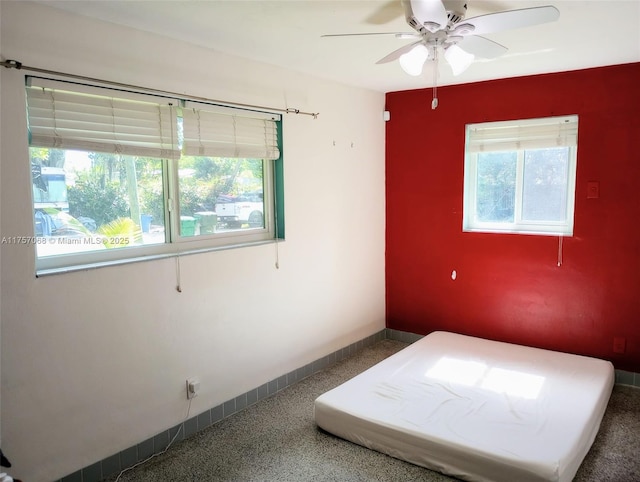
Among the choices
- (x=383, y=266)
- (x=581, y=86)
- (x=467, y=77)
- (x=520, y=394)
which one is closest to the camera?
(x=520, y=394)

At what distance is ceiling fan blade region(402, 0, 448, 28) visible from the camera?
181 cm

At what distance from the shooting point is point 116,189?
102 inches

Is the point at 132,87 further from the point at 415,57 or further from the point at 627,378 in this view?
the point at 627,378

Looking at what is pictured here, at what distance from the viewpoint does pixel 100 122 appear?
240 cm

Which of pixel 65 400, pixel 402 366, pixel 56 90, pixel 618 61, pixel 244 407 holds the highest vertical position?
pixel 618 61

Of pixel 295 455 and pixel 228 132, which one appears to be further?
pixel 228 132

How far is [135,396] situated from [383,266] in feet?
8.72

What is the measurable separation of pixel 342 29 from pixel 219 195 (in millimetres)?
1306

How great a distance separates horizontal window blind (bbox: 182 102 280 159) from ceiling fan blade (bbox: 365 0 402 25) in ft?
3.63

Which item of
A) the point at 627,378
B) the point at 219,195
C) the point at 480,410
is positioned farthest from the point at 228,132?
the point at 627,378

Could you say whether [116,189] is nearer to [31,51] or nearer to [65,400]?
[31,51]

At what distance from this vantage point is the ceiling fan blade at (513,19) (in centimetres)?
182

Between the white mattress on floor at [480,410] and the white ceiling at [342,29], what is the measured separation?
6.99ft

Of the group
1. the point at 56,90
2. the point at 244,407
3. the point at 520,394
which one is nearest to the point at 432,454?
the point at 520,394
